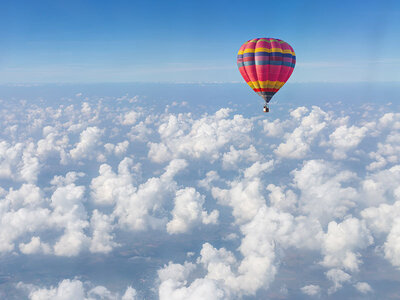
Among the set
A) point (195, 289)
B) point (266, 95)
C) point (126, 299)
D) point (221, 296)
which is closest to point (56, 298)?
point (126, 299)

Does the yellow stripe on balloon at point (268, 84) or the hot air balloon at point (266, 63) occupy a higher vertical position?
the hot air balloon at point (266, 63)

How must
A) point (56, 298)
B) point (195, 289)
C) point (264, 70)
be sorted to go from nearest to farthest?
point (264, 70) → point (195, 289) → point (56, 298)

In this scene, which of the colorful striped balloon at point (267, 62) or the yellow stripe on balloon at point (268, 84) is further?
the yellow stripe on balloon at point (268, 84)

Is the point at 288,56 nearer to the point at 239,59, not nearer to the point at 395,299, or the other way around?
the point at 239,59

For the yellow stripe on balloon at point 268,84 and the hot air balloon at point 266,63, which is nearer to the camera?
the hot air balloon at point 266,63

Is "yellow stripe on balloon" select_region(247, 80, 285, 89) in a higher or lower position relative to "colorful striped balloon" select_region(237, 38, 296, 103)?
lower

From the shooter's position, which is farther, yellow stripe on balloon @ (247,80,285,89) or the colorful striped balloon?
yellow stripe on balloon @ (247,80,285,89)

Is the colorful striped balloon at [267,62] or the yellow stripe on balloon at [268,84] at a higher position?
the colorful striped balloon at [267,62]
